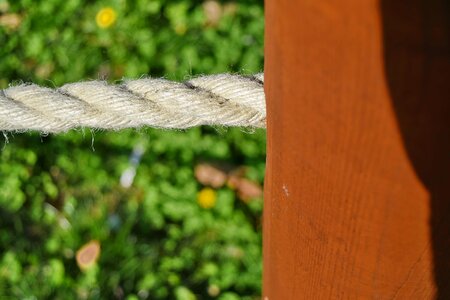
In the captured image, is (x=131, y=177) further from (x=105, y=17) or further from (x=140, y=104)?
(x=140, y=104)

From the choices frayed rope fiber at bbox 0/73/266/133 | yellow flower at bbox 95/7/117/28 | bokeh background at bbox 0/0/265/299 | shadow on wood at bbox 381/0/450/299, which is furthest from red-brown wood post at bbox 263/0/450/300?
yellow flower at bbox 95/7/117/28

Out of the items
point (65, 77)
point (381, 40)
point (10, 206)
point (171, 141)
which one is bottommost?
point (10, 206)

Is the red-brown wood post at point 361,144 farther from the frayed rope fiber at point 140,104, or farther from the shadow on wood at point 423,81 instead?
the frayed rope fiber at point 140,104

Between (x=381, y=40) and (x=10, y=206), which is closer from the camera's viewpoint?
→ (x=381, y=40)

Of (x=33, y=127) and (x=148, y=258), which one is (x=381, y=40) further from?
(x=148, y=258)

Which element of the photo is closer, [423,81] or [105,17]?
[423,81]

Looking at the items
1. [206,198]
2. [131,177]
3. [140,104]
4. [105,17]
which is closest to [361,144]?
[140,104]

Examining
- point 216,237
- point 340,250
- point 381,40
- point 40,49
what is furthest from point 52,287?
point 381,40
